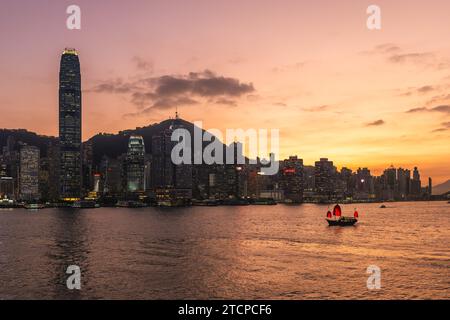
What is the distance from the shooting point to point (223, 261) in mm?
70375

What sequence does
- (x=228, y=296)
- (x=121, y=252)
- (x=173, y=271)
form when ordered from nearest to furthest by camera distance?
1. (x=228, y=296)
2. (x=173, y=271)
3. (x=121, y=252)

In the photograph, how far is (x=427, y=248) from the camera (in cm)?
8675

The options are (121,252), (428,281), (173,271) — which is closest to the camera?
(428,281)

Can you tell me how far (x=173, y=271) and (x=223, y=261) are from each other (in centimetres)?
1247

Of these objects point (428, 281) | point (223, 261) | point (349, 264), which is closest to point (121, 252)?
point (223, 261)
